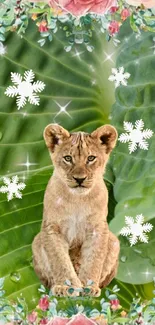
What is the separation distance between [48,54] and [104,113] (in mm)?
160

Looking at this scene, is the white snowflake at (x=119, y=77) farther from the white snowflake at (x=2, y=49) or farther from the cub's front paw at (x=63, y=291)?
the cub's front paw at (x=63, y=291)

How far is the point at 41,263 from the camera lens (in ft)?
4.64

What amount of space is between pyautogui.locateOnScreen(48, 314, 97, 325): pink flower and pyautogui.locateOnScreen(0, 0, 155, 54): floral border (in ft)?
1.67

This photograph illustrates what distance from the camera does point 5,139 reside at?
1477mm

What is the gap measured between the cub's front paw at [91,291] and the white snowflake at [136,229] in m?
0.11

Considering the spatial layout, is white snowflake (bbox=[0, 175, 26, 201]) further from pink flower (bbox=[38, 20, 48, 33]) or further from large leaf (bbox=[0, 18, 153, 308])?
pink flower (bbox=[38, 20, 48, 33])

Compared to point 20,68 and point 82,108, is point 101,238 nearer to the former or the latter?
point 82,108

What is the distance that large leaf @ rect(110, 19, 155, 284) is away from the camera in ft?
4.69

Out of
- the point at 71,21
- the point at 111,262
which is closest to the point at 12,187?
the point at 111,262

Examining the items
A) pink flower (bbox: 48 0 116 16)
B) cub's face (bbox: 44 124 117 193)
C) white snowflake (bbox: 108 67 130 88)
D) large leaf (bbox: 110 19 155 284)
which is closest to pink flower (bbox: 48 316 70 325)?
large leaf (bbox: 110 19 155 284)

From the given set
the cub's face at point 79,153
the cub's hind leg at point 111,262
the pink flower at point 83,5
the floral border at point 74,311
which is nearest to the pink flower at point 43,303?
the floral border at point 74,311

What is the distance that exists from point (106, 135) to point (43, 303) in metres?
0.33

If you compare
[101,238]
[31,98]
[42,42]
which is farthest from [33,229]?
[42,42]

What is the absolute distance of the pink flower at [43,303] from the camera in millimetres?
1404
